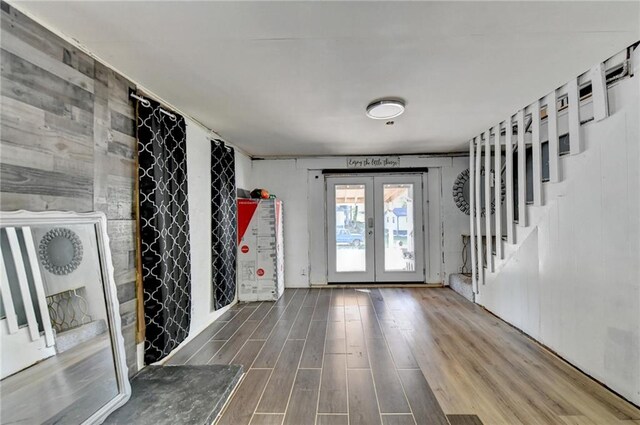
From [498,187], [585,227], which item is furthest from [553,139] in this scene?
[498,187]

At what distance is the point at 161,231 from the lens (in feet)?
7.25

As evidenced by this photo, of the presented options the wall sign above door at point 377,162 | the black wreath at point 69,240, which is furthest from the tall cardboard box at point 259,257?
the black wreath at point 69,240

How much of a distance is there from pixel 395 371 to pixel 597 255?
173 cm

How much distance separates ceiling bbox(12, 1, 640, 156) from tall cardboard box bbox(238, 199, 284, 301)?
175 cm

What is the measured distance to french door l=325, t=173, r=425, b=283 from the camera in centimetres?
484

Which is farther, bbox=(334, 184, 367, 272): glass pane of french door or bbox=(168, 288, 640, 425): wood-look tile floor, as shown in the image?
bbox=(334, 184, 367, 272): glass pane of french door

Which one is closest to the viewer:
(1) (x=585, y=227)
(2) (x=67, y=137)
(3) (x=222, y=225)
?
(2) (x=67, y=137)

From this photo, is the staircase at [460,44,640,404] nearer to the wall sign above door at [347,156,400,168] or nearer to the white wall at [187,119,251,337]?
the wall sign above door at [347,156,400,168]

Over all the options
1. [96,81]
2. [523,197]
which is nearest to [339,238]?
[523,197]

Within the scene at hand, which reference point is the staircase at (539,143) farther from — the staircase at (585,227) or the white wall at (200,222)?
the white wall at (200,222)

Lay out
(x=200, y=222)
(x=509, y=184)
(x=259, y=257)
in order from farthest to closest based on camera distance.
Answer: (x=259, y=257) < (x=200, y=222) < (x=509, y=184)

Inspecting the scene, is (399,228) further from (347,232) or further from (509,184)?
(509,184)

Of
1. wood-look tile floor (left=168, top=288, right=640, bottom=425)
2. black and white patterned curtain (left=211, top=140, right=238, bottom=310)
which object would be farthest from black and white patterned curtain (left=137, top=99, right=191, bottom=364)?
black and white patterned curtain (left=211, top=140, right=238, bottom=310)

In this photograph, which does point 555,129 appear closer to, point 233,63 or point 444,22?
point 444,22
